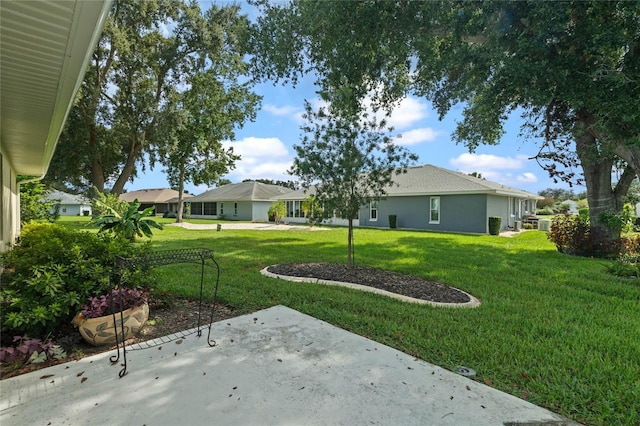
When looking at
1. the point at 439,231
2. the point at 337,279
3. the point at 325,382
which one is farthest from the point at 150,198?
the point at 325,382

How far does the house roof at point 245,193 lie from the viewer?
3027 cm

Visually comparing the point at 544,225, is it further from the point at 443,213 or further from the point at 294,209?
the point at 294,209

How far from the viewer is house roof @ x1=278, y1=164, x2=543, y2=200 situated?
1699cm

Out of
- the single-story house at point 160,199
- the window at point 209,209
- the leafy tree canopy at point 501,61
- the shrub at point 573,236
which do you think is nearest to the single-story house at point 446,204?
the shrub at point 573,236

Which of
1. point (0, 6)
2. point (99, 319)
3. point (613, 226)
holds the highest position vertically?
point (0, 6)

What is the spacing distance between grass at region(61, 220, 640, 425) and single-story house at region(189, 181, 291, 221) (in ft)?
72.5

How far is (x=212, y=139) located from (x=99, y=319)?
21.6 meters

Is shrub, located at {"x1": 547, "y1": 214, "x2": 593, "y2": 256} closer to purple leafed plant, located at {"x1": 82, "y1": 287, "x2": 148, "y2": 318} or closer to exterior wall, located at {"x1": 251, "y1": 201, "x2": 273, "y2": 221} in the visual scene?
purple leafed plant, located at {"x1": 82, "y1": 287, "x2": 148, "y2": 318}

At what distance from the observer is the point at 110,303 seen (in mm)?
3566

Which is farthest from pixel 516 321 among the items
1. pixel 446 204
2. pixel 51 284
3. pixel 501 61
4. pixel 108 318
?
pixel 446 204

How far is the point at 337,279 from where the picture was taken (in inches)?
252

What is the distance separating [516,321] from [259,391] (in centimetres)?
356

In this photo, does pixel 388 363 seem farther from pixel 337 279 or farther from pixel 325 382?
pixel 337 279

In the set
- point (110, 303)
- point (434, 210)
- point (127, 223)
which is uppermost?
point (434, 210)
